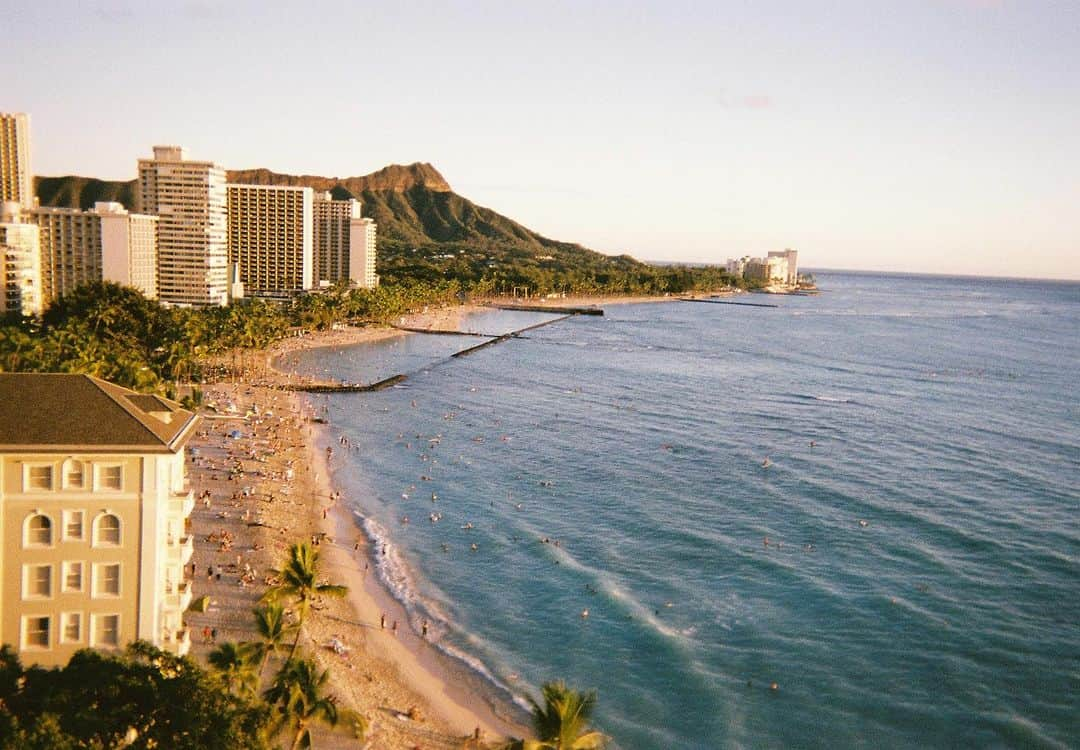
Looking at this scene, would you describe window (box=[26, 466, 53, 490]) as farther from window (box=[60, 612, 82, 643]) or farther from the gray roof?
window (box=[60, 612, 82, 643])

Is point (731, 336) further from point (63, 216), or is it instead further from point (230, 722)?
point (230, 722)

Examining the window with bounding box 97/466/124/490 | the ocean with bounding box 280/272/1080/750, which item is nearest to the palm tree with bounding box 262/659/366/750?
the window with bounding box 97/466/124/490

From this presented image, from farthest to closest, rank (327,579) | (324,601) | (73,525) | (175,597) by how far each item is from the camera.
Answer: (327,579)
(324,601)
(175,597)
(73,525)

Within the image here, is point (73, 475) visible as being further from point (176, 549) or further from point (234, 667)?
point (234, 667)

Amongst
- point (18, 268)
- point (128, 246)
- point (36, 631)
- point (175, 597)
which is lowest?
point (36, 631)

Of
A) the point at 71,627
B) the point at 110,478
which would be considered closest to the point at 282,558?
the point at 71,627

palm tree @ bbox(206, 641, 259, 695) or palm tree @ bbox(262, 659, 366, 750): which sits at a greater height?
palm tree @ bbox(206, 641, 259, 695)
